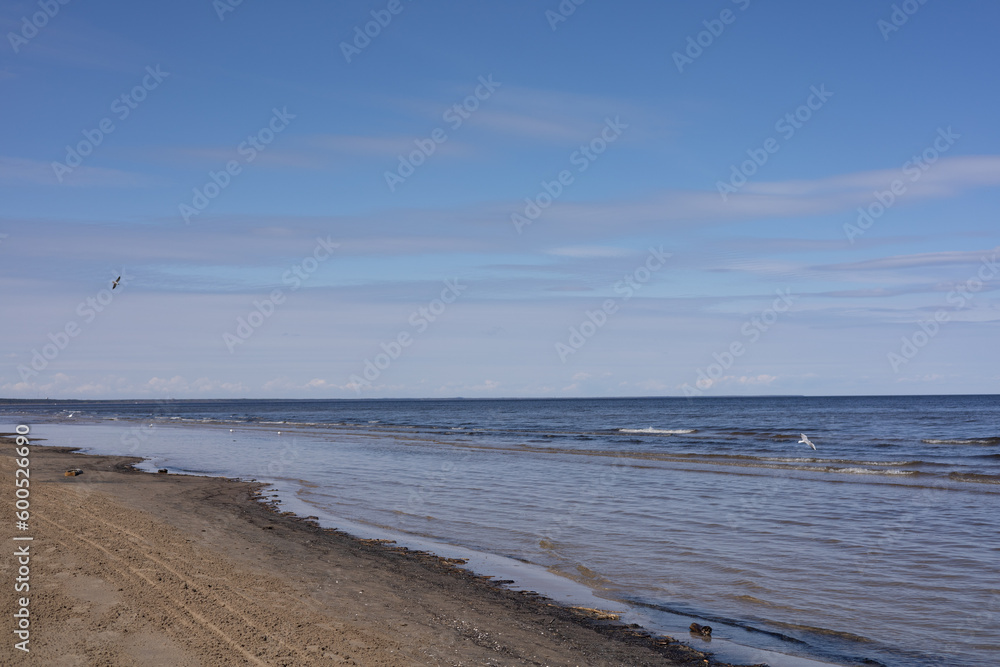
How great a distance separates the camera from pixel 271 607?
8.10 metres

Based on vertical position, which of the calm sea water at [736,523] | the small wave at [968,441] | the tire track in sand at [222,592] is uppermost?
the small wave at [968,441]

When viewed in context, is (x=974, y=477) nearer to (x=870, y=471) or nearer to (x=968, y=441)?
(x=870, y=471)

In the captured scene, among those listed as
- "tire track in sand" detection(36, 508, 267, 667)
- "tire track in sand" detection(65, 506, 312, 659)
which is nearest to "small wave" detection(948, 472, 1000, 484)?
"tire track in sand" detection(65, 506, 312, 659)

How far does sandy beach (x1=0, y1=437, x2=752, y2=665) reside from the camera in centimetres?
679

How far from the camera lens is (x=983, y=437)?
132 feet

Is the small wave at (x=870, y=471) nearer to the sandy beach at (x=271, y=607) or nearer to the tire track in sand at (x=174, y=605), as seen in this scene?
the sandy beach at (x=271, y=607)

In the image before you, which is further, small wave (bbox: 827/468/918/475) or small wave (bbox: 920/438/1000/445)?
small wave (bbox: 920/438/1000/445)

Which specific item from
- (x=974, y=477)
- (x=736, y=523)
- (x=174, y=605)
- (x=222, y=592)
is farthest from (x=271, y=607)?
(x=974, y=477)

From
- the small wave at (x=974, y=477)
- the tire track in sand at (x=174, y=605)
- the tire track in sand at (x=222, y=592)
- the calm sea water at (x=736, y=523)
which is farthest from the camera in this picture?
the small wave at (x=974, y=477)

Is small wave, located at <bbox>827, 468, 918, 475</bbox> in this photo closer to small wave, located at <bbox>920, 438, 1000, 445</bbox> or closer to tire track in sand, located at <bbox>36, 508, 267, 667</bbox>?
small wave, located at <bbox>920, 438, 1000, 445</bbox>

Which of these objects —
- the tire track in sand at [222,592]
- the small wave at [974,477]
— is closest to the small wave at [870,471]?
the small wave at [974,477]

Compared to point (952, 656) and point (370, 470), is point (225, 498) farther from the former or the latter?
point (952, 656)

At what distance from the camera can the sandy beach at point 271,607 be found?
22.3 ft

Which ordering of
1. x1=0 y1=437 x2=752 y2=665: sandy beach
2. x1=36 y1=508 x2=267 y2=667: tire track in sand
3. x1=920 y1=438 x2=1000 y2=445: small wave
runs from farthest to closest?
x1=920 y1=438 x2=1000 y2=445: small wave
x1=0 y1=437 x2=752 y2=665: sandy beach
x1=36 y1=508 x2=267 y2=667: tire track in sand
